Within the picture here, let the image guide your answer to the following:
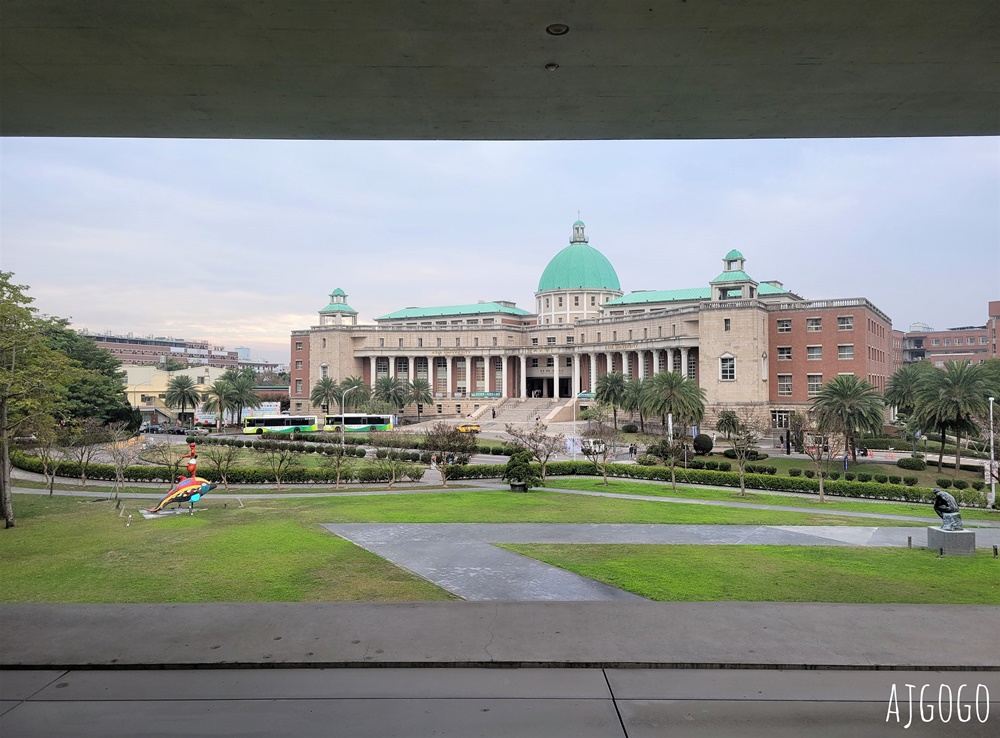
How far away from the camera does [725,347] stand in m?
69.2

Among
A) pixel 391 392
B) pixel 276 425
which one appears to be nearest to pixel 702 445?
pixel 391 392

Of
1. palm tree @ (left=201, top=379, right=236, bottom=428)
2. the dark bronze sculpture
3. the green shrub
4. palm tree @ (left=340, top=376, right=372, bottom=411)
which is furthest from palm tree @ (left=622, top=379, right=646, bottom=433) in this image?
palm tree @ (left=201, top=379, right=236, bottom=428)

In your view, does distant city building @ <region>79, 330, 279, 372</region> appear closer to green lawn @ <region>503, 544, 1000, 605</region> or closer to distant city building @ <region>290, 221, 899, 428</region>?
distant city building @ <region>290, 221, 899, 428</region>

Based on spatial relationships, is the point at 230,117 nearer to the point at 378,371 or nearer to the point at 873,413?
the point at 873,413

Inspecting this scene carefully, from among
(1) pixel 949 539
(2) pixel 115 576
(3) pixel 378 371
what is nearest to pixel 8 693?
(2) pixel 115 576

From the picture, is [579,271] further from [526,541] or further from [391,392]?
[526,541]

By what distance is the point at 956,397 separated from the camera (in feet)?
135

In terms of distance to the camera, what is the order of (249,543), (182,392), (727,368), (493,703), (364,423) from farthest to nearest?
(182,392)
(364,423)
(727,368)
(249,543)
(493,703)

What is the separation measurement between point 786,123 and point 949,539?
12554 mm

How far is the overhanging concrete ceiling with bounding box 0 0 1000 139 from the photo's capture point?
7.23 m

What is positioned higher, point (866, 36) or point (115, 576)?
point (866, 36)

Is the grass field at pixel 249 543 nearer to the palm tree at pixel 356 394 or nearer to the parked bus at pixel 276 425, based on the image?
the parked bus at pixel 276 425

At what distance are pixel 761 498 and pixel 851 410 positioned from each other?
16678mm

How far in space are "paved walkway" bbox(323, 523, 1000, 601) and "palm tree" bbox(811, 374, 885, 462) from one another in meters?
22.3
